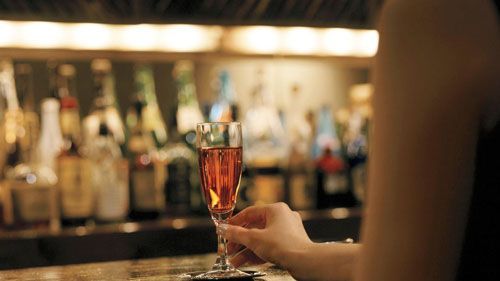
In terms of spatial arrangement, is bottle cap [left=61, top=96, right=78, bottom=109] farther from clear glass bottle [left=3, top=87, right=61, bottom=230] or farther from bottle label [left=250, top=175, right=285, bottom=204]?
bottle label [left=250, top=175, right=285, bottom=204]

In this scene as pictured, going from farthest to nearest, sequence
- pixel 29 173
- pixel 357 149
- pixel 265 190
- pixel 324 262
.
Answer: pixel 357 149
pixel 265 190
pixel 29 173
pixel 324 262

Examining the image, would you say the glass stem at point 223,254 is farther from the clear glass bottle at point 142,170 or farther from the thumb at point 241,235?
the clear glass bottle at point 142,170

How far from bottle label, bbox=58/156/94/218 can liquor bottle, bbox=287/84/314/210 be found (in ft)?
2.29

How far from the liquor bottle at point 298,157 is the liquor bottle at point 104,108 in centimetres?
57

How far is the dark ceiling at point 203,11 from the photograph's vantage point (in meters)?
2.43

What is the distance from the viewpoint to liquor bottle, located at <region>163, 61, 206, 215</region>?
2.57 m

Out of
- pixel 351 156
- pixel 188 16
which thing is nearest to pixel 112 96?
pixel 188 16

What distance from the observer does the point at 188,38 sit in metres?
2.63

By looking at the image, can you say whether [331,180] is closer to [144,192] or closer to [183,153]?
[183,153]

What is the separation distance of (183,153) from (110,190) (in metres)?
0.29

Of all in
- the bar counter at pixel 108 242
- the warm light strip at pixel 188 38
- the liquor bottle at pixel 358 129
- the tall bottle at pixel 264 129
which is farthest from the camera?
the liquor bottle at pixel 358 129

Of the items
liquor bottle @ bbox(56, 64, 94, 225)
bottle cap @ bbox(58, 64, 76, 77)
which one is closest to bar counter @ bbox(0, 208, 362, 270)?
liquor bottle @ bbox(56, 64, 94, 225)

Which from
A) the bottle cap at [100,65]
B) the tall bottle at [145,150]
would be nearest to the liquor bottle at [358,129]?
the tall bottle at [145,150]

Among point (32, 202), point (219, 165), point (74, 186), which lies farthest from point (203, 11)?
point (219, 165)
